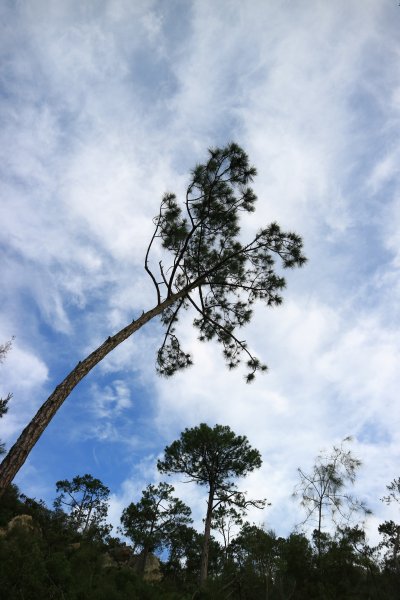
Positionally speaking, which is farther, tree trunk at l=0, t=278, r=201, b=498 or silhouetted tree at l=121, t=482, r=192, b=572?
silhouetted tree at l=121, t=482, r=192, b=572

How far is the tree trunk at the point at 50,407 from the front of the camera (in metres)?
4.53

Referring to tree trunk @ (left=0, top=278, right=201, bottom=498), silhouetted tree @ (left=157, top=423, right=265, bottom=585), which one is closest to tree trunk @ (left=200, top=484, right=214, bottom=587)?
silhouetted tree @ (left=157, top=423, right=265, bottom=585)

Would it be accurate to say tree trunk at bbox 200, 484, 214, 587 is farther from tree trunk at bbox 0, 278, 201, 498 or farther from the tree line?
tree trunk at bbox 0, 278, 201, 498

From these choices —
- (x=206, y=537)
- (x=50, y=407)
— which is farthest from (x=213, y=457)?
(x=50, y=407)

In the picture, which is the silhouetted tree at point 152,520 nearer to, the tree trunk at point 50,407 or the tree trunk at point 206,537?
the tree trunk at point 206,537

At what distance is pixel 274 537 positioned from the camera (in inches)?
665

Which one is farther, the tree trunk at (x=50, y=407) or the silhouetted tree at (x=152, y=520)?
the silhouetted tree at (x=152, y=520)

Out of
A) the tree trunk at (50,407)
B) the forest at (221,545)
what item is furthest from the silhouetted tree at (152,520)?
the tree trunk at (50,407)

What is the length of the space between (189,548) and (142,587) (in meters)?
14.0

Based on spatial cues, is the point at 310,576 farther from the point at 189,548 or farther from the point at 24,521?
the point at 24,521

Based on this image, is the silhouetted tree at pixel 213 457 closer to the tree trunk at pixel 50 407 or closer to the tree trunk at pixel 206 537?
the tree trunk at pixel 206 537

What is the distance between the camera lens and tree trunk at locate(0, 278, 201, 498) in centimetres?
453

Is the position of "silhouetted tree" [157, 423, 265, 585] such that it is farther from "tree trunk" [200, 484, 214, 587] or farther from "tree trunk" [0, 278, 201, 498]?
"tree trunk" [0, 278, 201, 498]

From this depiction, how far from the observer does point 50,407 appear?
208 inches
